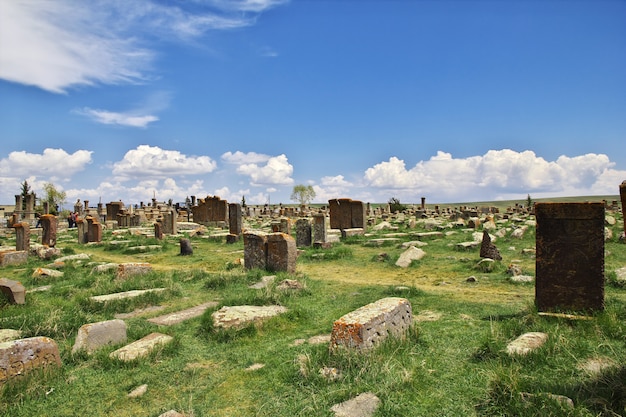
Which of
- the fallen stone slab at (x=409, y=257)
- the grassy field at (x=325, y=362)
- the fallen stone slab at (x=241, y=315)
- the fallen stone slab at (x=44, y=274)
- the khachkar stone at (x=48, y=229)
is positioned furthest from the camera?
the khachkar stone at (x=48, y=229)

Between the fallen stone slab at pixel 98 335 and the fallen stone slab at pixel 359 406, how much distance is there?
3.34 m

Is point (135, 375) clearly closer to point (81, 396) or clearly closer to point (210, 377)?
point (81, 396)

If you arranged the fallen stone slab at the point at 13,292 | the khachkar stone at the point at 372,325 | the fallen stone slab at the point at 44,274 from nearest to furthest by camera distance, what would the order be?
the khachkar stone at the point at 372,325 → the fallen stone slab at the point at 13,292 → the fallen stone slab at the point at 44,274

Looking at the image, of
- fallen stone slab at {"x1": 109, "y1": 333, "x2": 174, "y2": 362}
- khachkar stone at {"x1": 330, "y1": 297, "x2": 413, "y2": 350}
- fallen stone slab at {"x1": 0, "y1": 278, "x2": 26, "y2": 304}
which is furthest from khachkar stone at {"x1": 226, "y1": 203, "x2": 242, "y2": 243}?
khachkar stone at {"x1": 330, "y1": 297, "x2": 413, "y2": 350}

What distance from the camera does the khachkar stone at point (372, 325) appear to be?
165 inches

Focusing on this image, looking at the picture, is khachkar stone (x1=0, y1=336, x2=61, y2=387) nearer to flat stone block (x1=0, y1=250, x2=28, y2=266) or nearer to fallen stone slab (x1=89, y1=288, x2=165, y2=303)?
fallen stone slab (x1=89, y1=288, x2=165, y2=303)

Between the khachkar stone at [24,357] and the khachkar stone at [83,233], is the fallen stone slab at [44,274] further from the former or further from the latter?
the khachkar stone at [83,233]

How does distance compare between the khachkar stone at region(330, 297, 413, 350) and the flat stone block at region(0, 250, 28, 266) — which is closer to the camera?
the khachkar stone at region(330, 297, 413, 350)

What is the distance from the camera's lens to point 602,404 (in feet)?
9.68

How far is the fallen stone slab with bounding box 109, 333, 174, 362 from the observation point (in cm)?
479

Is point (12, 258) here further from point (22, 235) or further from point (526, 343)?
point (526, 343)

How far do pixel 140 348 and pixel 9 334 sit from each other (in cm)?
198

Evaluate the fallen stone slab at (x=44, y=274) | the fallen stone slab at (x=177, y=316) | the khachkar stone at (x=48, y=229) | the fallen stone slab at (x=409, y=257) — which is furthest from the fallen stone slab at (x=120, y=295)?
the khachkar stone at (x=48, y=229)

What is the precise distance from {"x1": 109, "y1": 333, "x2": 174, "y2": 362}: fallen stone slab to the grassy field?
0.10 m
